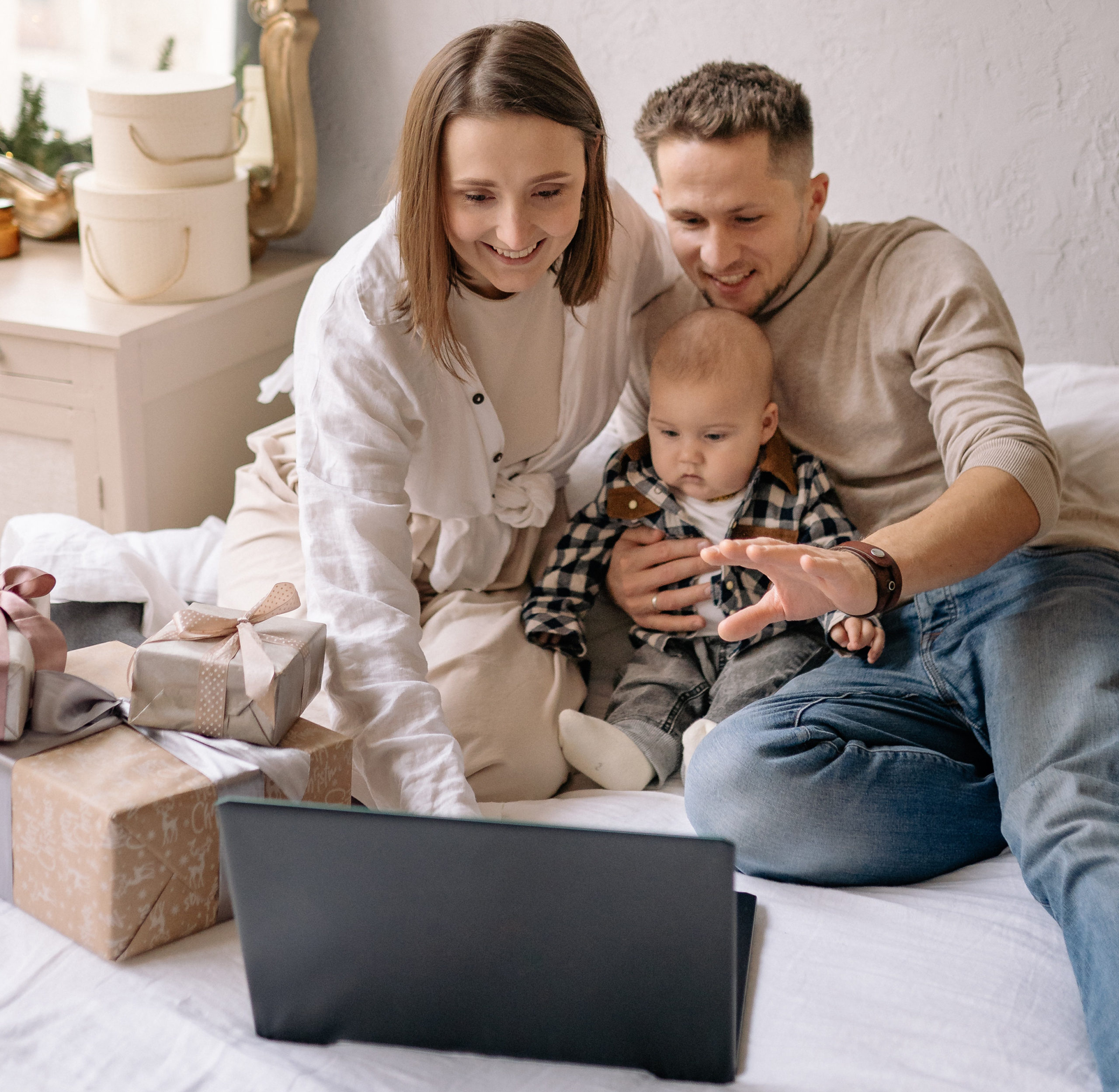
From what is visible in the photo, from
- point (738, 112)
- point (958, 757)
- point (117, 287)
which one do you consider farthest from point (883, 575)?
point (117, 287)

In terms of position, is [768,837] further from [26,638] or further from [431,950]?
[26,638]

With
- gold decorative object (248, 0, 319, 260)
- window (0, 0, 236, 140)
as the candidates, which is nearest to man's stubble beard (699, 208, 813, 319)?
gold decorative object (248, 0, 319, 260)

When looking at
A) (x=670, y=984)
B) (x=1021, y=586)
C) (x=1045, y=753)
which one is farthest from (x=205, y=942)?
(x=1021, y=586)

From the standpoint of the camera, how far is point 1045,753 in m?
1.06

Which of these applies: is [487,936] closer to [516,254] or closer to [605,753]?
[605,753]

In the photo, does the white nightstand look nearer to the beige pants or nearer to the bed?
the beige pants

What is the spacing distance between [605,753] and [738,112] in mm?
723

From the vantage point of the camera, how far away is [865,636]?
1274mm

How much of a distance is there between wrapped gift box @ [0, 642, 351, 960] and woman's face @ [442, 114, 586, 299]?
56cm

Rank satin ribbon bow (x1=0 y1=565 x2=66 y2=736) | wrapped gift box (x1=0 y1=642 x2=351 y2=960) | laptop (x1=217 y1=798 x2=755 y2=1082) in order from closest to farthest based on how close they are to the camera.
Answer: laptop (x1=217 y1=798 x2=755 y2=1082)
wrapped gift box (x1=0 y1=642 x2=351 y2=960)
satin ribbon bow (x1=0 y1=565 x2=66 y2=736)

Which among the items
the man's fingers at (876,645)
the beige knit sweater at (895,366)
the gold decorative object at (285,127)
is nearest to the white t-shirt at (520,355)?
the beige knit sweater at (895,366)

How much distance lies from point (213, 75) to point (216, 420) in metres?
0.55

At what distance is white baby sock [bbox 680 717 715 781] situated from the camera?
49.4 inches

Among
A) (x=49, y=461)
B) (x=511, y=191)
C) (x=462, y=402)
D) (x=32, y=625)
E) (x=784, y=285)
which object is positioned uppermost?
(x=511, y=191)
